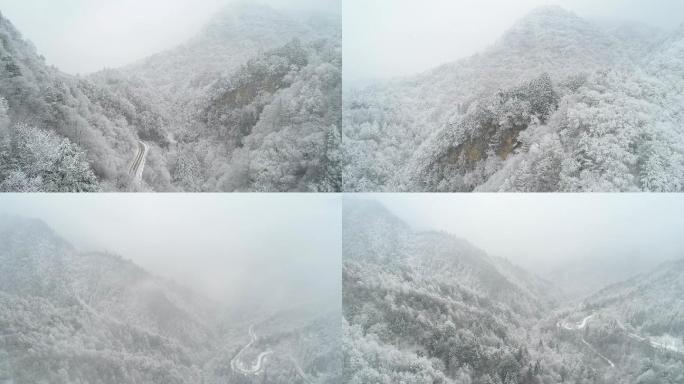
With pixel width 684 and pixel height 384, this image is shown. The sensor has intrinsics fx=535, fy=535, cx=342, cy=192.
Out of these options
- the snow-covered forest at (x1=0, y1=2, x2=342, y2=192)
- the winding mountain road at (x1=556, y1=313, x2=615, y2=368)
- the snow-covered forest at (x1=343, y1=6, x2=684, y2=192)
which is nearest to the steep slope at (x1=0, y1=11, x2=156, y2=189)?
the snow-covered forest at (x1=0, y1=2, x2=342, y2=192)

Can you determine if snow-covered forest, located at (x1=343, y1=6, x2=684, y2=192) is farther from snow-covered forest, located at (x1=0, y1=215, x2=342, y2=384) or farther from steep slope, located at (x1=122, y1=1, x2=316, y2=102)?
snow-covered forest, located at (x1=0, y1=215, x2=342, y2=384)

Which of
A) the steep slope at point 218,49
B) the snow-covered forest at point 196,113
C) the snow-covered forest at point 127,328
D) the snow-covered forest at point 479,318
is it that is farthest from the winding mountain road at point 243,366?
the steep slope at point 218,49

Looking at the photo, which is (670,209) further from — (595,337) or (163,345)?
(163,345)

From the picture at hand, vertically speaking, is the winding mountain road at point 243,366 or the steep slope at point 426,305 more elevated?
the steep slope at point 426,305

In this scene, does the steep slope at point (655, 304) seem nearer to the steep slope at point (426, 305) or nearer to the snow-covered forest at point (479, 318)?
the snow-covered forest at point (479, 318)

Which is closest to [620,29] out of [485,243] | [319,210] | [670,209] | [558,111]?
[558,111]
